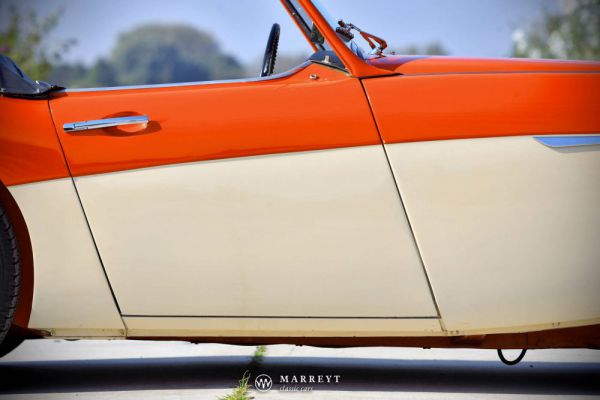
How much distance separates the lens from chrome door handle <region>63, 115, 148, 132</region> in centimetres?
287

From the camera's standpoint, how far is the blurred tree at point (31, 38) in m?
18.5

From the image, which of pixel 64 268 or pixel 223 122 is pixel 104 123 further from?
pixel 64 268

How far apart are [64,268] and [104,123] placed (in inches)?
19.7

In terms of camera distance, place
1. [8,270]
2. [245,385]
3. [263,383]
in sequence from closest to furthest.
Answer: [8,270]
[245,385]
[263,383]

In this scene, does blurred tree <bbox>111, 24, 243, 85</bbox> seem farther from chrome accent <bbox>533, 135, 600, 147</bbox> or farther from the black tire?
chrome accent <bbox>533, 135, 600, 147</bbox>

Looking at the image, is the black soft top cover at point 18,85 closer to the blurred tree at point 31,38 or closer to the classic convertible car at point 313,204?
the classic convertible car at point 313,204

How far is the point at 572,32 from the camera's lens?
149 feet

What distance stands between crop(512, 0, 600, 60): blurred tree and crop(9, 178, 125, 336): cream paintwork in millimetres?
41409

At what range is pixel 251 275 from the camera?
9.35ft

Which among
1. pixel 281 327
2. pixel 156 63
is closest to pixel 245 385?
pixel 281 327

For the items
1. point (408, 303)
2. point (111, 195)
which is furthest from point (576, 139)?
point (111, 195)

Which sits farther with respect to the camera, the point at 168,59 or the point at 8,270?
the point at 168,59

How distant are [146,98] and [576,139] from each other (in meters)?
1.40

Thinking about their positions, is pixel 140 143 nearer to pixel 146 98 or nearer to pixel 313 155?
pixel 146 98
